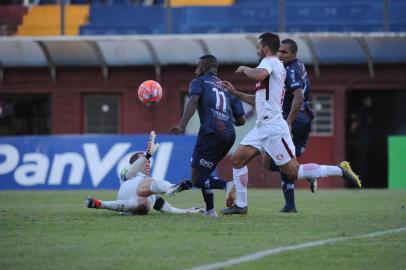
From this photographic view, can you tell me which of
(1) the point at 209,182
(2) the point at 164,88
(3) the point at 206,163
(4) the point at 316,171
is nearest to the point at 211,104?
(3) the point at 206,163

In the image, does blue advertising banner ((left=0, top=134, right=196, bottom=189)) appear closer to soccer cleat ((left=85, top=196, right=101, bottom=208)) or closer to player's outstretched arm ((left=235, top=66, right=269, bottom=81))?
soccer cleat ((left=85, top=196, right=101, bottom=208))

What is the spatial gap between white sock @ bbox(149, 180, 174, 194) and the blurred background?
1232 cm

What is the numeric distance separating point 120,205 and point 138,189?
312mm

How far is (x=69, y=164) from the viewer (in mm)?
22438

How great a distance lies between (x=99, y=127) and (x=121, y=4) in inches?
127

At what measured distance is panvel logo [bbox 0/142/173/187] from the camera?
72.9ft

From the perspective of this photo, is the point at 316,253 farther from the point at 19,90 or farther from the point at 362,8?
the point at 19,90

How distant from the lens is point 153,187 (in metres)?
12.0

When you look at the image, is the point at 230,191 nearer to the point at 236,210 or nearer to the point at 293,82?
the point at 236,210

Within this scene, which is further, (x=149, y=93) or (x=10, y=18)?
(x=10, y=18)

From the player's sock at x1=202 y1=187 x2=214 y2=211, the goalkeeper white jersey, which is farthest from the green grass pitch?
the goalkeeper white jersey

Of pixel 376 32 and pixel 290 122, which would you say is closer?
pixel 290 122

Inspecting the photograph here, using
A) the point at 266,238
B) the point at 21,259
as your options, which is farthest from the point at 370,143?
the point at 21,259

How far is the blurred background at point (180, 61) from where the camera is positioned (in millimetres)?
25047
